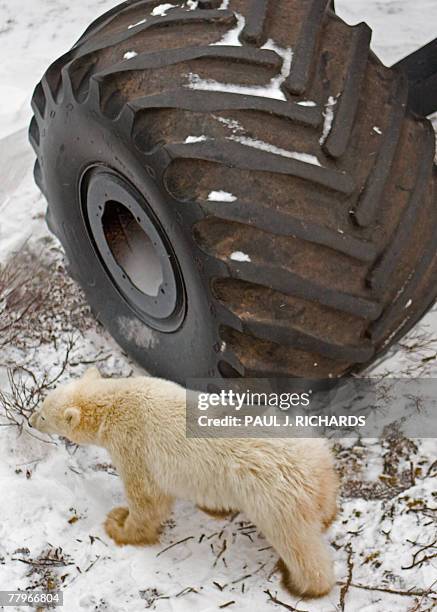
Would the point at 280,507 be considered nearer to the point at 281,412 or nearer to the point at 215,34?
the point at 281,412

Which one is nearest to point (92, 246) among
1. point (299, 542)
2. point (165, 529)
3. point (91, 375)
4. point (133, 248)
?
point (133, 248)

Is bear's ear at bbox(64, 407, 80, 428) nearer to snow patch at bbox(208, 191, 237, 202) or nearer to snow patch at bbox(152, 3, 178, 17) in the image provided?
snow patch at bbox(208, 191, 237, 202)

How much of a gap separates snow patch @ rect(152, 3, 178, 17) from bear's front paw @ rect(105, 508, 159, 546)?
5.57 ft

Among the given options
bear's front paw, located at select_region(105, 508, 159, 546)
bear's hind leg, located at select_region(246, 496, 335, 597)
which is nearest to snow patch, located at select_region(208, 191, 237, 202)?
bear's hind leg, located at select_region(246, 496, 335, 597)

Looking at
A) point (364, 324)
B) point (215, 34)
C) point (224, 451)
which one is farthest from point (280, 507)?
point (215, 34)

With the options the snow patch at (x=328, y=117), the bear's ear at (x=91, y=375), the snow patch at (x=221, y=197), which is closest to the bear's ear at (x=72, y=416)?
the bear's ear at (x=91, y=375)

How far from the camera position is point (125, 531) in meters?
3.04

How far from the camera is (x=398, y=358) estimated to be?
3520 millimetres

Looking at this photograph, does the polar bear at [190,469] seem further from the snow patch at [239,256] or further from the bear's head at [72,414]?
the snow patch at [239,256]

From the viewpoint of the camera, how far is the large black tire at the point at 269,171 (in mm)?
2490

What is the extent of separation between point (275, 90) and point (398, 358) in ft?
4.67

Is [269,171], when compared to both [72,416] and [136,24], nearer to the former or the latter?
[136,24]

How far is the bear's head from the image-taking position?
10.0 ft

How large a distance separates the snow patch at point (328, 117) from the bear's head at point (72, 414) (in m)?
1.25
